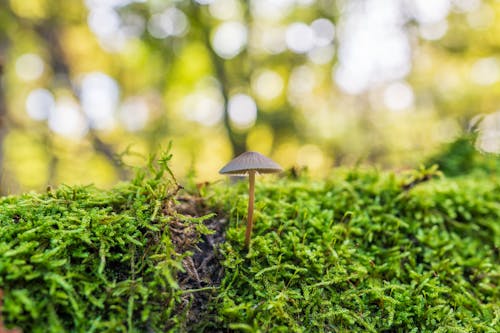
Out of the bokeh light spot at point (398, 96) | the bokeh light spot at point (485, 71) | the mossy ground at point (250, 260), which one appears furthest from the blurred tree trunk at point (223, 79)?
the mossy ground at point (250, 260)

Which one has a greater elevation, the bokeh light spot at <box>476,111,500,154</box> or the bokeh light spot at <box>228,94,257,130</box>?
the bokeh light spot at <box>228,94,257,130</box>

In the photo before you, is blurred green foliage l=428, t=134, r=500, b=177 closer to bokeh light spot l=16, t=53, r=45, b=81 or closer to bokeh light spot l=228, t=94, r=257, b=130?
bokeh light spot l=228, t=94, r=257, b=130

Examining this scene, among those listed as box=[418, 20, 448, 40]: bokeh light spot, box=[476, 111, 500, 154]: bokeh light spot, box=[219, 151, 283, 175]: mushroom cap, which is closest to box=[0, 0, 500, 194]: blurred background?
box=[418, 20, 448, 40]: bokeh light spot

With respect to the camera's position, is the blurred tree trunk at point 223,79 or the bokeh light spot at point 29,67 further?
the bokeh light spot at point 29,67

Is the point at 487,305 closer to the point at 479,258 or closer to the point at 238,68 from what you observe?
the point at 479,258

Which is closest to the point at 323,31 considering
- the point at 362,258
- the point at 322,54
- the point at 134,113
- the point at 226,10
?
the point at 322,54

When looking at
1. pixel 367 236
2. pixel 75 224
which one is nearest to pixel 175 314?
pixel 75 224

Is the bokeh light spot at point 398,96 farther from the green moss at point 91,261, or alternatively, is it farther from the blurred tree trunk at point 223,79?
the green moss at point 91,261

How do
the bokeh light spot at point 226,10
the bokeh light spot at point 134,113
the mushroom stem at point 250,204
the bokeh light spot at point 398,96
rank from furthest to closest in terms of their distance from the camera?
1. the bokeh light spot at point 134,113
2. the bokeh light spot at point 398,96
3. the bokeh light spot at point 226,10
4. the mushroom stem at point 250,204

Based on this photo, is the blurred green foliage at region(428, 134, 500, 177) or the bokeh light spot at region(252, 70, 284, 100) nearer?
the blurred green foliage at region(428, 134, 500, 177)
